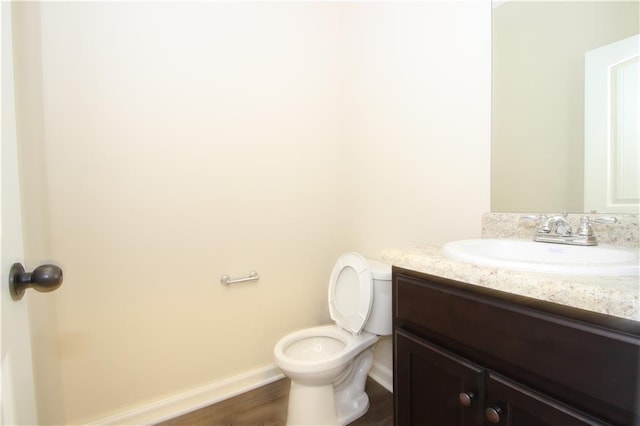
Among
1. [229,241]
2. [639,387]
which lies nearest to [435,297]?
[639,387]

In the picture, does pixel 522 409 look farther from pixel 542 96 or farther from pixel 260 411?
→ pixel 260 411

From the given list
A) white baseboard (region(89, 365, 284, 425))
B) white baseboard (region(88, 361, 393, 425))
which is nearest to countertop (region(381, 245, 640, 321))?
white baseboard (region(88, 361, 393, 425))

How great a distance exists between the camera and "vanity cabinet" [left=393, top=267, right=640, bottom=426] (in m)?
0.56

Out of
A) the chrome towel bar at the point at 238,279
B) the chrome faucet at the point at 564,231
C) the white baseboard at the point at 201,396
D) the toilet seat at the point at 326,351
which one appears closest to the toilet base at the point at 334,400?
the toilet seat at the point at 326,351

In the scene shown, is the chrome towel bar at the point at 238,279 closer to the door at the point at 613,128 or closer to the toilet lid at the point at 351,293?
the toilet lid at the point at 351,293

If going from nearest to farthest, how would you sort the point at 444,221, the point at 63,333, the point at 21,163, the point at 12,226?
the point at 12,226 < the point at 21,163 < the point at 63,333 < the point at 444,221

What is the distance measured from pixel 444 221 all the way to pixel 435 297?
2.14ft

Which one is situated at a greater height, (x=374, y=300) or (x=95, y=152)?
(x=95, y=152)

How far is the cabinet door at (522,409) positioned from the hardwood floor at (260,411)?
3.02ft

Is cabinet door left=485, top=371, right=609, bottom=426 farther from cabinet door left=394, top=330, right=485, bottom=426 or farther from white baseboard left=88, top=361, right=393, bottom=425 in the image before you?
white baseboard left=88, top=361, right=393, bottom=425

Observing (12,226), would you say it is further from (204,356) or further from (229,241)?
(204,356)

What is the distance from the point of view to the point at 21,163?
3.27 feet

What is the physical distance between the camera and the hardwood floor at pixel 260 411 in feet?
4.83

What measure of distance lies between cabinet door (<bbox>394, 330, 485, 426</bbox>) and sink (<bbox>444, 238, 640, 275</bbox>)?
0.94ft
